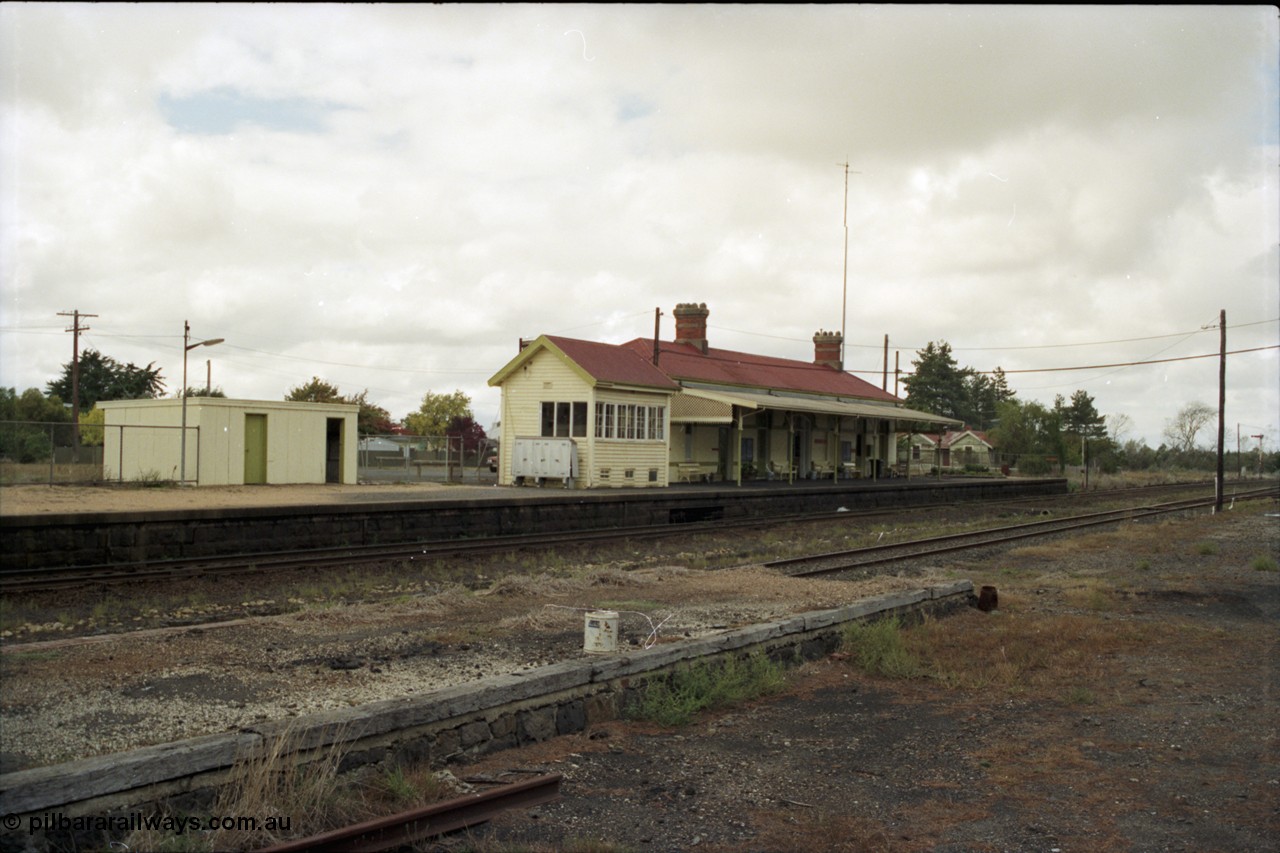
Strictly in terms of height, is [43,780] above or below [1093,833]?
above

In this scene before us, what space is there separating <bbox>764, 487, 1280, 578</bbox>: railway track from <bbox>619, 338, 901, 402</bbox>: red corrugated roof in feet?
43.1

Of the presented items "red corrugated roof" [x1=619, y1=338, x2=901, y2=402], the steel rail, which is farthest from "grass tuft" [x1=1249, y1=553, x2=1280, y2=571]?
"red corrugated roof" [x1=619, y1=338, x2=901, y2=402]

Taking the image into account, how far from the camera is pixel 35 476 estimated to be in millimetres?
24656

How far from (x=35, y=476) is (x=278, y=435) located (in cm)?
580

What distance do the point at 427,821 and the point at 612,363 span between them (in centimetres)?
2484

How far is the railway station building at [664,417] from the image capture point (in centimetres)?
2766

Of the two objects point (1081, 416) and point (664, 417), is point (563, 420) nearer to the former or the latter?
point (664, 417)

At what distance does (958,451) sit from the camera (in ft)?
241

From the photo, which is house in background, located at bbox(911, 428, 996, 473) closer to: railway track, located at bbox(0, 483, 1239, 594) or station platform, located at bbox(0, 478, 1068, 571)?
station platform, located at bbox(0, 478, 1068, 571)

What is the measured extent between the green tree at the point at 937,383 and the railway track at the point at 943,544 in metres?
58.6

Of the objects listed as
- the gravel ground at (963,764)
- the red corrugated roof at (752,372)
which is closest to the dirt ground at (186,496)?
the red corrugated roof at (752,372)

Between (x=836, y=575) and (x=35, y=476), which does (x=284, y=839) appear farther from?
(x=35, y=476)

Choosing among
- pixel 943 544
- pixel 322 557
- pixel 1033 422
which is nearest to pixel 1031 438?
pixel 1033 422

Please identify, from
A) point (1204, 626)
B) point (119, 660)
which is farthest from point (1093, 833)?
point (1204, 626)
